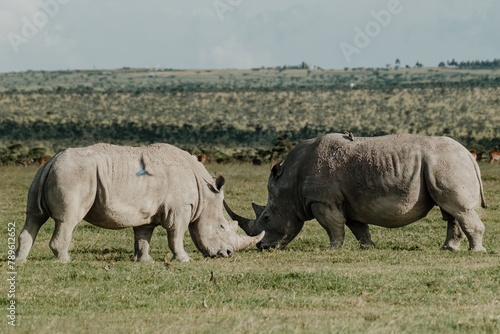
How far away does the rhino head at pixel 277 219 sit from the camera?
1459 centimetres

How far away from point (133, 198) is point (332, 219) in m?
3.53

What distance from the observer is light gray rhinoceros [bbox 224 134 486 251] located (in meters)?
13.2

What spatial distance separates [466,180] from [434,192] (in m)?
0.50

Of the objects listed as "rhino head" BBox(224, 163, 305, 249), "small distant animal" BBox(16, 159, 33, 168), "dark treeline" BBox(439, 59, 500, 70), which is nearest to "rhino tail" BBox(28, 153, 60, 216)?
"rhino head" BBox(224, 163, 305, 249)

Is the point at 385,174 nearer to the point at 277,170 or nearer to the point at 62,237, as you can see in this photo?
the point at 277,170

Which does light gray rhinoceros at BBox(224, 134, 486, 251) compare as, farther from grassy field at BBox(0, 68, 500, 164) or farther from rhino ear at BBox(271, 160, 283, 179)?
grassy field at BBox(0, 68, 500, 164)

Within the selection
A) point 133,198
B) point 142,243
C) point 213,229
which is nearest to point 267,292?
point 133,198

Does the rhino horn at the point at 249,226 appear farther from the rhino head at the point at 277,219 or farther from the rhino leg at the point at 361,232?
the rhino leg at the point at 361,232

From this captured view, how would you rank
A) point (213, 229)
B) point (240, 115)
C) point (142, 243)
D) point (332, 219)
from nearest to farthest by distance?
point (142, 243)
point (213, 229)
point (332, 219)
point (240, 115)

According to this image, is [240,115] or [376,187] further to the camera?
[240,115]

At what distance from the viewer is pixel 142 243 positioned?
1286 centimetres

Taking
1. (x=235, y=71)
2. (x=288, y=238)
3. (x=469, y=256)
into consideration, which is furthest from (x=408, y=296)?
(x=235, y=71)

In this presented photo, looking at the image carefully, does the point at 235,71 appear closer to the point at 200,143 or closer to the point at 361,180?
the point at 200,143

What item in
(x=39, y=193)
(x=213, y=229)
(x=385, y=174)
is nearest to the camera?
(x=39, y=193)
